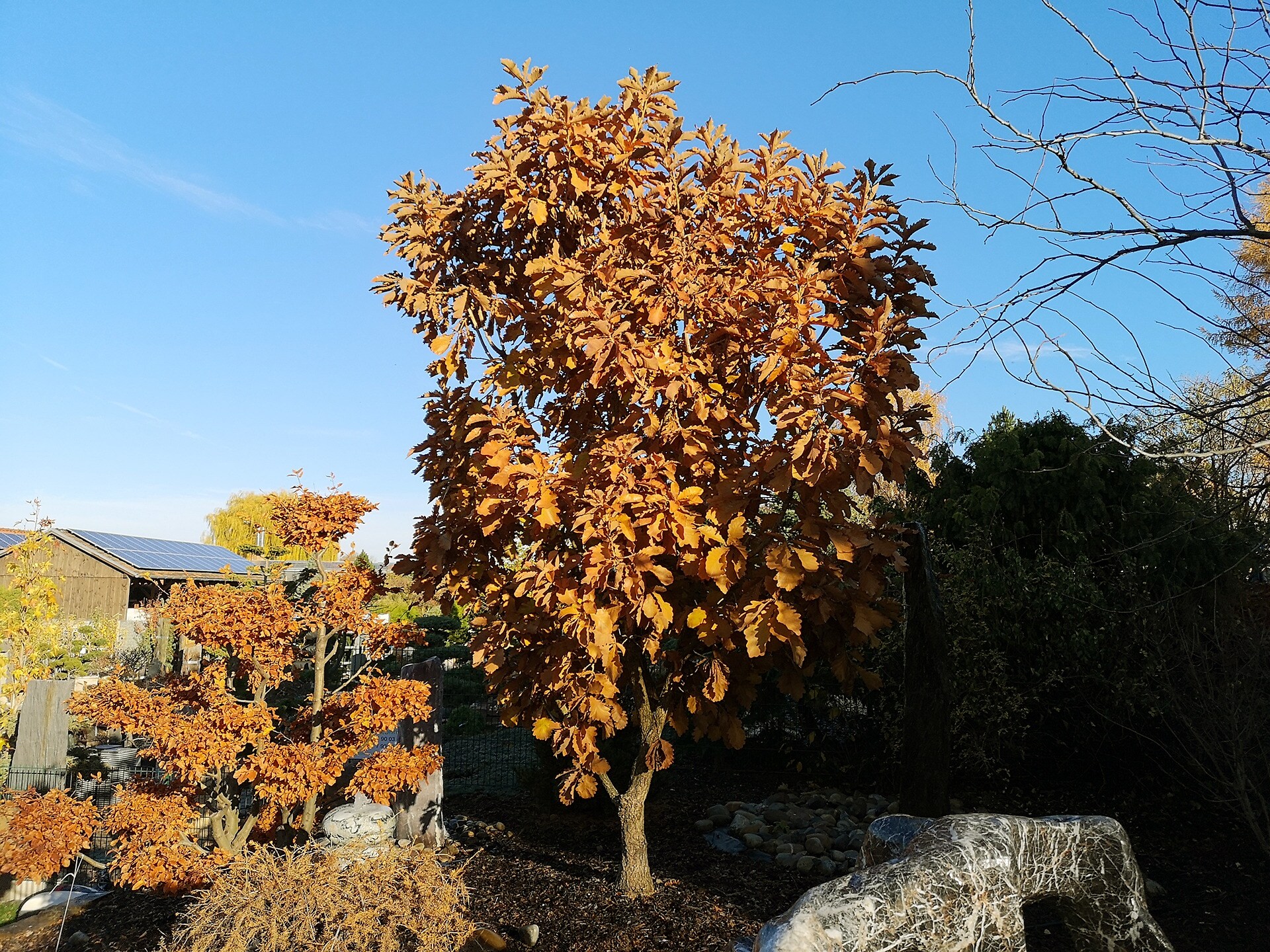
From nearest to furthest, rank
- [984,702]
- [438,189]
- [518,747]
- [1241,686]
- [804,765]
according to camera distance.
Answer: [438,189] < [1241,686] < [984,702] < [804,765] < [518,747]

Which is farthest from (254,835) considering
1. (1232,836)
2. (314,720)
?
(1232,836)

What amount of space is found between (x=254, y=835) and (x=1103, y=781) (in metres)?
6.69

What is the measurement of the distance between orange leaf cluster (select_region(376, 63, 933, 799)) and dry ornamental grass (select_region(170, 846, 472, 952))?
86cm

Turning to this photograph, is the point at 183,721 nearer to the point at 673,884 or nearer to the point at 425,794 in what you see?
the point at 425,794

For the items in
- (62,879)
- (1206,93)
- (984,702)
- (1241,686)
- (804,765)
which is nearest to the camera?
(1206,93)

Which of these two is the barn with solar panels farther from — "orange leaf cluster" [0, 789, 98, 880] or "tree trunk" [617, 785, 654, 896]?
"tree trunk" [617, 785, 654, 896]

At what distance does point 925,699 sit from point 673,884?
2.06 m

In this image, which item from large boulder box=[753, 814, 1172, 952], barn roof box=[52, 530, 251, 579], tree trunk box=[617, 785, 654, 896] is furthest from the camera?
barn roof box=[52, 530, 251, 579]

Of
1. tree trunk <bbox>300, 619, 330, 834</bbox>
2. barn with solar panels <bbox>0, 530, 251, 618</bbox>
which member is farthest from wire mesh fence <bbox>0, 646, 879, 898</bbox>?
barn with solar panels <bbox>0, 530, 251, 618</bbox>

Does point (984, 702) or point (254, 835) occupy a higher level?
point (984, 702)

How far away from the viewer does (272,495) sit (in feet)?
18.3

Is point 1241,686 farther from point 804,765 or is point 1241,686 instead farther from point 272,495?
point 272,495

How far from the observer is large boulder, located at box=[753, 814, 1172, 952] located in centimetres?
257

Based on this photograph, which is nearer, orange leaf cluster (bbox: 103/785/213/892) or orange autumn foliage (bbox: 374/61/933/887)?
orange autumn foliage (bbox: 374/61/933/887)
